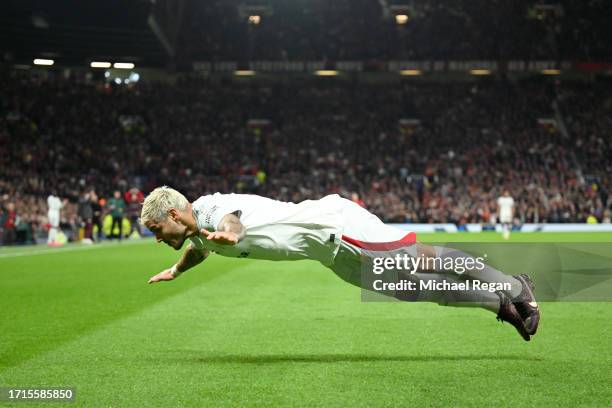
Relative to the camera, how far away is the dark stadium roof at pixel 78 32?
35.8 m

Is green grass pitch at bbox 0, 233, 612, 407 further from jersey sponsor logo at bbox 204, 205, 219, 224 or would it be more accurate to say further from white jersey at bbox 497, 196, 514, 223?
white jersey at bbox 497, 196, 514, 223

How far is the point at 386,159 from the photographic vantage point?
156 feet

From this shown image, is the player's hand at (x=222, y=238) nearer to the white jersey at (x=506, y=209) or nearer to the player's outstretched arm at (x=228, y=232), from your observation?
the player's outstretched arm at (x=228, y=232)

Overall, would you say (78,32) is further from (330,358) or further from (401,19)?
(330,358)

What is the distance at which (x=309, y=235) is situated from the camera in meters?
5.93

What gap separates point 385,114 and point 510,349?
4517cm

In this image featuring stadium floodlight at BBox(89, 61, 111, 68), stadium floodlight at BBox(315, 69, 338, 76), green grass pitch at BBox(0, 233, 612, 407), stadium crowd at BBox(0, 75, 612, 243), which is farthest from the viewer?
stadium floodlight at BBox(315, 69, 338, 76)

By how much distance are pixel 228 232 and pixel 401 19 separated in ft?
165

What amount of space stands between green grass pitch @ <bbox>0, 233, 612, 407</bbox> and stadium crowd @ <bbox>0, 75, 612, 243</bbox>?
27549 mm

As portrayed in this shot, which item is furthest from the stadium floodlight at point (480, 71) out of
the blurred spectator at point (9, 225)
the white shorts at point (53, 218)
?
the blurred spectator at point (9, 225)

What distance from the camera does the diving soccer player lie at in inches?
228

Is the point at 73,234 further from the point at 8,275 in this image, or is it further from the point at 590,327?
the point at 590,327

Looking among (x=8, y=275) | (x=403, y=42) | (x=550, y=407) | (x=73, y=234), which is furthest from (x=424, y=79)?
(x=550, y=407)

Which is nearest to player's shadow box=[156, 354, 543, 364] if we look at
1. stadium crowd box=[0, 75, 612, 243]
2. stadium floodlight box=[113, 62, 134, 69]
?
stadium crowd box=[0, 75, 612, 243]
